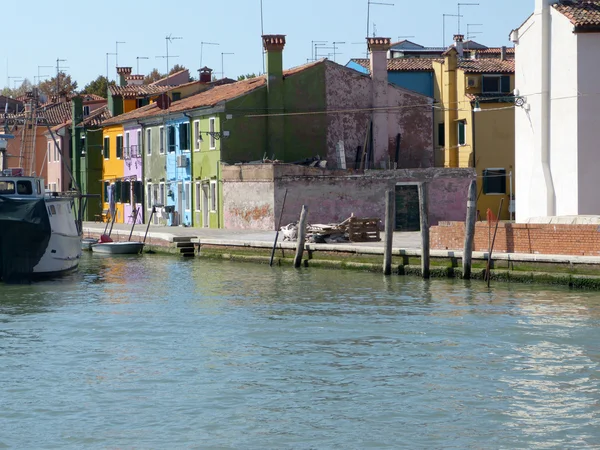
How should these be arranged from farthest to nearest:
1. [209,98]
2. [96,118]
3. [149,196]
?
[96,118] < [149,196] < [209,98]

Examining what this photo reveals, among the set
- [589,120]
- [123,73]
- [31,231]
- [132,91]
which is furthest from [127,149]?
[589,120]

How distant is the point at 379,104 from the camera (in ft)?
164

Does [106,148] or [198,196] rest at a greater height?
[106,148]

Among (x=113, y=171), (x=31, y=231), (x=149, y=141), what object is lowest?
(x=31, y=231)

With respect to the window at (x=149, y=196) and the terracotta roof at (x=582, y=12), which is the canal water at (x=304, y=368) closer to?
the terracotta roof at (x=582, y=12)

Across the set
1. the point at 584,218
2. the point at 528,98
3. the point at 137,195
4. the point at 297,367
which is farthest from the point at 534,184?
the point at 137,195

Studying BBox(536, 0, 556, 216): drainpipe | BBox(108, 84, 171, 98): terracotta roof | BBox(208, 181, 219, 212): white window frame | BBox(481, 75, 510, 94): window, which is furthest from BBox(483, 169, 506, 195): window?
BBox(108, 84, 171, 98): terracotta roof

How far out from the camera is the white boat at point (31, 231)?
3288 cm

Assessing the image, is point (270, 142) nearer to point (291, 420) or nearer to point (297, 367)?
point (297, 367)

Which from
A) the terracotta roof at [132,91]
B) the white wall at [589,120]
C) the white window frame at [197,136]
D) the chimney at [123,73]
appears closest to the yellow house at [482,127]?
the white window frame at [197,136]

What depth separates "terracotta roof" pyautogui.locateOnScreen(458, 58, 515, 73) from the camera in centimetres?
4984

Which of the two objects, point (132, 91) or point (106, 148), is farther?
point (132, 91)

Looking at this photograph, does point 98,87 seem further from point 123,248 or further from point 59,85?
point 123,248

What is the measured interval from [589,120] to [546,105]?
5.89 feet
